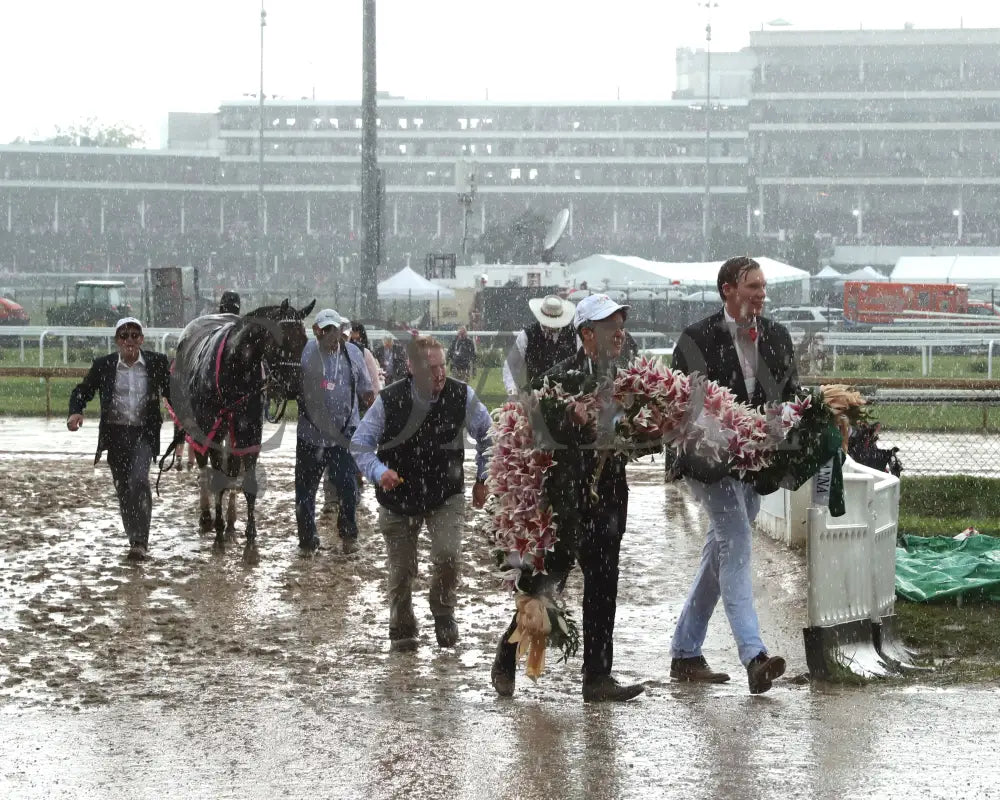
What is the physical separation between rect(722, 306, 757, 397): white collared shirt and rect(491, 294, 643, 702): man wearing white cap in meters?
0.46

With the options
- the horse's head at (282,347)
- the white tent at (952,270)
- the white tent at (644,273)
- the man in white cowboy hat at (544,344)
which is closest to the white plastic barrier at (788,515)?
the man in white cowboy hat at (544,344)

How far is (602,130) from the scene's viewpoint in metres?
116

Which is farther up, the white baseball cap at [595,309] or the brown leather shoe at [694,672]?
the white baseball cap at [595,309]

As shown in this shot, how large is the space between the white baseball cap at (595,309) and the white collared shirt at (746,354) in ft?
1.49

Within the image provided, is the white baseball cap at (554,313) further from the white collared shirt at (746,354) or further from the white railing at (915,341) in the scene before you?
the white railing at (915,341)

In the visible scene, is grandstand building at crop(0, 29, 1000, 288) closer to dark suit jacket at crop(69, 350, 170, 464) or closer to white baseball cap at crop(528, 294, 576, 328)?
dark suit jacket at crop(69, 350, 170, 464)

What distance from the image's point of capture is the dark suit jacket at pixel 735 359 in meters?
6.78

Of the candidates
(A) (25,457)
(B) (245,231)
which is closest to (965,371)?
(A) (25,457)

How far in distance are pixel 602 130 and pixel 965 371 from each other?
88.1 metres

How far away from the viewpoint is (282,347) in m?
11.5

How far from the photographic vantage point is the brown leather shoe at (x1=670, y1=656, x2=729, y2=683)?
6.95 meters

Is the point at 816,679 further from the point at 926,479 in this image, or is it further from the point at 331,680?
the point at 926,479

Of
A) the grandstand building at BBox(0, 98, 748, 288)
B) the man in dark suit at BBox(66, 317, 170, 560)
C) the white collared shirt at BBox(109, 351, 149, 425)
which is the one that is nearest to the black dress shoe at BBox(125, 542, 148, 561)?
the man in dark suit at BBox(66, 317, 170, 560)

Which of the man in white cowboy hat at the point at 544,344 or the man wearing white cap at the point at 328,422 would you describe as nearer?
the man in white cowboy hat at the point at 544,344
